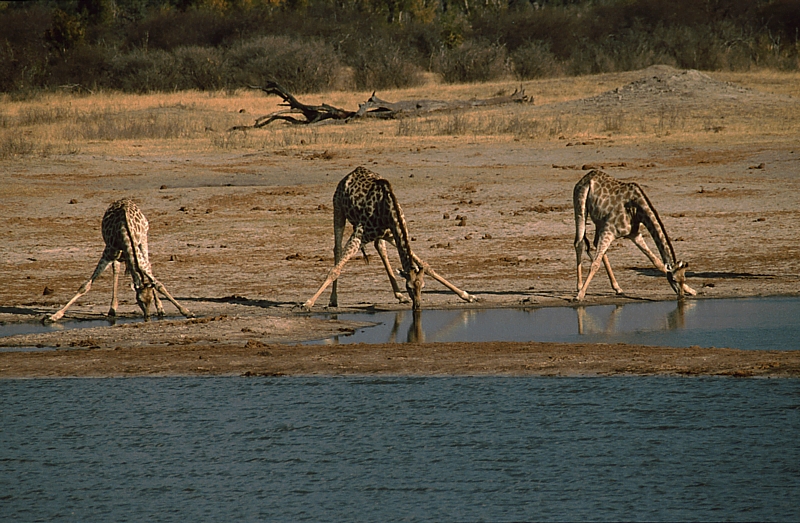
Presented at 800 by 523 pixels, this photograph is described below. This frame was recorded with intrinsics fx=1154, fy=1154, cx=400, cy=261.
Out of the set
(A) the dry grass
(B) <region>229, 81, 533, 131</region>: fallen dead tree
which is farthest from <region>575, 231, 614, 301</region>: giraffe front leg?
(B) <region>229, 81, 533, 131</region>: fallen dead tree

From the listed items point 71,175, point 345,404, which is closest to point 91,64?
point 71,175

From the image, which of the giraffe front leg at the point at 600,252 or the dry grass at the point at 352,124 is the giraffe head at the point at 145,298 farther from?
the dry grass at the point at 352,124

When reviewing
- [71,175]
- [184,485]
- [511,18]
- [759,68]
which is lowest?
[184,485]

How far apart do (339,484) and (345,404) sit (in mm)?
1734

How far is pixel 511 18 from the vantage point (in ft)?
196

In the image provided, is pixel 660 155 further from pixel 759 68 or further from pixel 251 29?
pixel 251 29

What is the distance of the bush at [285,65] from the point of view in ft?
147

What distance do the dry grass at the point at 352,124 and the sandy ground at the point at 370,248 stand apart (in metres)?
0.67

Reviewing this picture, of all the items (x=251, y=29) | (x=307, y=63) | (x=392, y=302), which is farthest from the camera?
(x=251, y=29)

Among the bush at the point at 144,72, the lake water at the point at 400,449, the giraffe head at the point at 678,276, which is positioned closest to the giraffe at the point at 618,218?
the giraffe head at the point at 678,276

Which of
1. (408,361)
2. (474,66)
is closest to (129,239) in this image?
(408,361)

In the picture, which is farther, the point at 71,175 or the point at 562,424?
the point at 71,175

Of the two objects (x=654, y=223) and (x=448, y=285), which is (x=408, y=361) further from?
(x=654, y=223)

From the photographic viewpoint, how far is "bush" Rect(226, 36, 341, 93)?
44750mm
